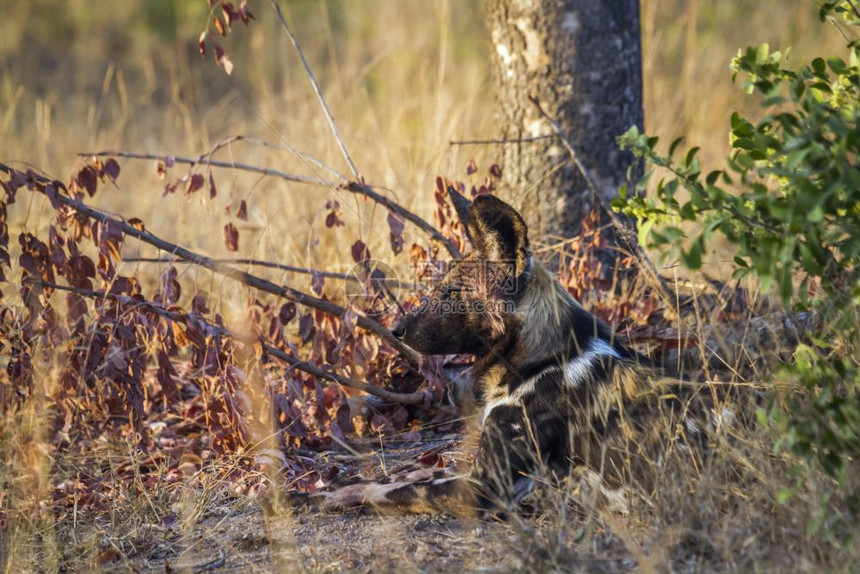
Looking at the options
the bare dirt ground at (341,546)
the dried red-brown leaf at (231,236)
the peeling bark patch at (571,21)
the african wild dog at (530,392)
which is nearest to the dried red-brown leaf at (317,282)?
the dried red-brown leaf at (231,236)

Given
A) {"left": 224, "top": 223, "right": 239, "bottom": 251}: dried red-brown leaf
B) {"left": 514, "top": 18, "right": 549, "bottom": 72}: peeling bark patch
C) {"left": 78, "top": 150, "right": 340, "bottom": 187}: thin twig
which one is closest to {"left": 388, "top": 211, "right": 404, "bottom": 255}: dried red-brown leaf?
{"left": 78, "top": 150, "right": 340, "bottom": 187}: thin twig

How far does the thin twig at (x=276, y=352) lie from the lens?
3463 mm

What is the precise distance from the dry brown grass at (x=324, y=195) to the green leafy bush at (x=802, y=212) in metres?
0.19

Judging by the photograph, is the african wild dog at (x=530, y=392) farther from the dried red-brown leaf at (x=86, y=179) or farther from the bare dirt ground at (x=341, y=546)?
the dried red-brown leaf at (x=86, y=179)

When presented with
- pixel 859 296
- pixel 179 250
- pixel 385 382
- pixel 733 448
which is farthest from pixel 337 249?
pixel 859 296

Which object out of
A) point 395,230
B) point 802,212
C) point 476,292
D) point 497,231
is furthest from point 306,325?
point 802,212

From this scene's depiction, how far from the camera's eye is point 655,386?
318 centimetres

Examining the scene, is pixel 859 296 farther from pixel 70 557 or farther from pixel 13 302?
pixel 13 302

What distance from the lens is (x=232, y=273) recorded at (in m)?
3.60

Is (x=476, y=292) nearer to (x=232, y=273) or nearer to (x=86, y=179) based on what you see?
(x=232, y=273)

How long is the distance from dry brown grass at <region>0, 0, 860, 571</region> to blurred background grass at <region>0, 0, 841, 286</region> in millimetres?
33

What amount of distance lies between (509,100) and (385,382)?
173 cm

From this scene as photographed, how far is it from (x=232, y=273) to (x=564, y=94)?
2.08m

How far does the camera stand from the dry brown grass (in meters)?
2.66
